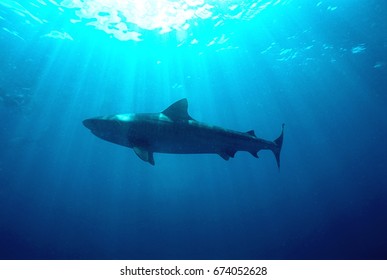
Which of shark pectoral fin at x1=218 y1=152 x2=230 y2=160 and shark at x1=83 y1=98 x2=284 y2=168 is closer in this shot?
shark at x1=83 y1=98 x2=284 y2=168

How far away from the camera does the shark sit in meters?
7.83

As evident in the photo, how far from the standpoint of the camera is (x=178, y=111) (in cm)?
848

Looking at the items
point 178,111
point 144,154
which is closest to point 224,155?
point 178,111

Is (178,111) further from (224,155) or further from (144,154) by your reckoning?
(224,155)

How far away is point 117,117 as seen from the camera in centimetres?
811

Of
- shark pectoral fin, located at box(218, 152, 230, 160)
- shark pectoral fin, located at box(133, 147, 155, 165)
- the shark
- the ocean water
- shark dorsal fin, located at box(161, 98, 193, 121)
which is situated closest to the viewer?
shark pectoral fin, located at box(133, 147, 155, 165)

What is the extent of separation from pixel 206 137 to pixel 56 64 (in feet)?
76.3

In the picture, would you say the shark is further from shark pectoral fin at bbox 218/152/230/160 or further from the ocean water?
the ocean water

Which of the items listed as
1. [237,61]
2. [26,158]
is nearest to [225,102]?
[237,61]

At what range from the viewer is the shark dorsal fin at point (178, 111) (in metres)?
8.40

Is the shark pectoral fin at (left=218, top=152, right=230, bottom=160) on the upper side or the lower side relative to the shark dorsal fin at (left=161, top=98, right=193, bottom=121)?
lower

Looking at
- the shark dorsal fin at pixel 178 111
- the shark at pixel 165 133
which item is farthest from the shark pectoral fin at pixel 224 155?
the shark dorsal fin at pixel 178 111

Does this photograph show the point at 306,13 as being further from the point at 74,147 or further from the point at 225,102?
the point at 74,147

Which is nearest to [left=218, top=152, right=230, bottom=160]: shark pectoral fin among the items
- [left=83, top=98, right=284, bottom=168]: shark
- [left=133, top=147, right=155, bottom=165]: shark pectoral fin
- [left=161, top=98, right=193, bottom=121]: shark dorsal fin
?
[left=83, top=98, right=284, bottom=168]: shark
